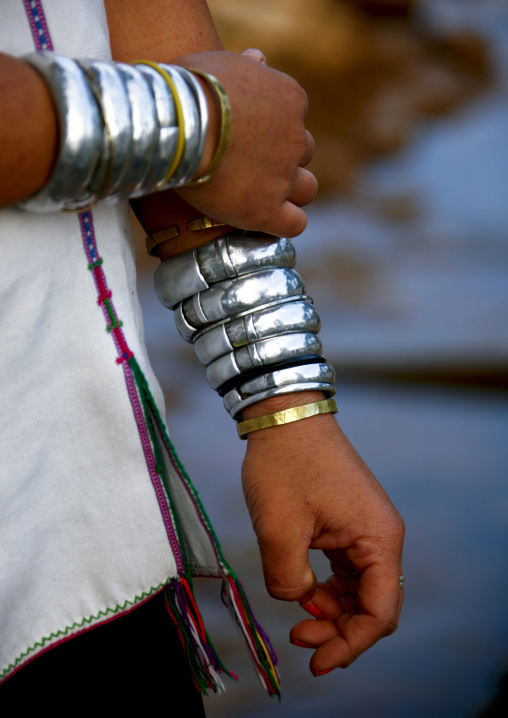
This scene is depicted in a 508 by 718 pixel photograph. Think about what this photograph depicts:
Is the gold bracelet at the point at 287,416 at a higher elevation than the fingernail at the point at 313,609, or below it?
higher

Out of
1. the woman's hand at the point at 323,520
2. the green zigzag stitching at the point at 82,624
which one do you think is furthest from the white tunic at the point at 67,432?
the woman's hand at the point at 323,520

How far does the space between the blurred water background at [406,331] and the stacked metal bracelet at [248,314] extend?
748 mm

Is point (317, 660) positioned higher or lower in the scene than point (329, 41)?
lower

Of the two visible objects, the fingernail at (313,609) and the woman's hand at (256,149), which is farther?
the fingernail at (313,609)

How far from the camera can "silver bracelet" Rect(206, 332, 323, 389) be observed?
575 millimetres

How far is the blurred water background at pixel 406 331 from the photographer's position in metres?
1.17

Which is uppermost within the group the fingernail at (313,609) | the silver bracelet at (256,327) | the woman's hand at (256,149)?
the woman's hand at (256,149)

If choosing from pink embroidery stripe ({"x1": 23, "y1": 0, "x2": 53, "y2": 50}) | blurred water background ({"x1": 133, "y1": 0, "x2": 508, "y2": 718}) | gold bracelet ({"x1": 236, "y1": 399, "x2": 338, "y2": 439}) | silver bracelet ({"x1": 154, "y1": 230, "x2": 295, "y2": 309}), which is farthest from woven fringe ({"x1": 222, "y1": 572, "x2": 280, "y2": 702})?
blurred water background ({"x1": 133, "y1": 0, "x2": 508, "y2": 718})

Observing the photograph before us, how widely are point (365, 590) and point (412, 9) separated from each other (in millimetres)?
1657

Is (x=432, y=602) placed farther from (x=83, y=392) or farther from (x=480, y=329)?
(x=83, y=392)

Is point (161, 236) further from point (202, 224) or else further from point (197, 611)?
point (197, 611)

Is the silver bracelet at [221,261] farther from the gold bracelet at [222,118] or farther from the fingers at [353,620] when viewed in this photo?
the fingers at [353,620]

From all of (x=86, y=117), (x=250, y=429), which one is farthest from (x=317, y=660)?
(x=86, y=117)

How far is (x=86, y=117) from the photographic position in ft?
1.30
